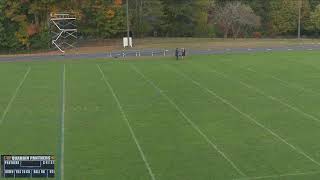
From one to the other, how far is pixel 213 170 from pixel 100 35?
5480 centimetres

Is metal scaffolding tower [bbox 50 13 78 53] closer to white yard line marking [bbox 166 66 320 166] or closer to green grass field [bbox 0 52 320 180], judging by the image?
green grass field [bbox 0 52 320 180]

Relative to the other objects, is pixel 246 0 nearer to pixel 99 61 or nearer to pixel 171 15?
pixel 171 15

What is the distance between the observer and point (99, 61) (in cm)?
4872

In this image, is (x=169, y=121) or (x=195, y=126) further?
(x=169, y=121)

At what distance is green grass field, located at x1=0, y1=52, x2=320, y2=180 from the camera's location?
17625mm

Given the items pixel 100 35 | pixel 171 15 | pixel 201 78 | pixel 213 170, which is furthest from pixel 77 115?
pixel 171 15

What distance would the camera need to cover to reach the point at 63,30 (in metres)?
62.5
